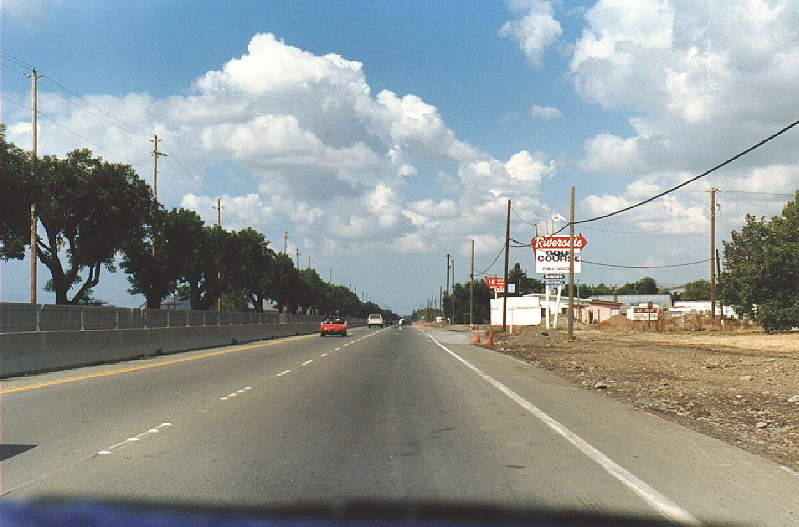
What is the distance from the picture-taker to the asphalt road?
6754mm

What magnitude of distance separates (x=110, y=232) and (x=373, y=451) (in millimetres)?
50557

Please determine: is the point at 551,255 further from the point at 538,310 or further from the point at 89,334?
the point at 89,334

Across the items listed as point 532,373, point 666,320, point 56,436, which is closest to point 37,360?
point 56,436

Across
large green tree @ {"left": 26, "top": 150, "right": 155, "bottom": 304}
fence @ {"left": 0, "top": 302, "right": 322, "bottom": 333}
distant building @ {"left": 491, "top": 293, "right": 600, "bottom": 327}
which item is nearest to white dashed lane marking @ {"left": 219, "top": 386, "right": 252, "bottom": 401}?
fence @ {"left": 0, "top": 302, "right": 322, "bottom": 333}

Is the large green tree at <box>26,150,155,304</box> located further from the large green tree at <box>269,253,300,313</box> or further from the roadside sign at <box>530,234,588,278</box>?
the large green tree at <box>269,253,300,313</box>

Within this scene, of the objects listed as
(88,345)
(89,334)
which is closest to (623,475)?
(88,345)

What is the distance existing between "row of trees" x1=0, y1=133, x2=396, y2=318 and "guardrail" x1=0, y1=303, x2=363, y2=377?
39.8 ft

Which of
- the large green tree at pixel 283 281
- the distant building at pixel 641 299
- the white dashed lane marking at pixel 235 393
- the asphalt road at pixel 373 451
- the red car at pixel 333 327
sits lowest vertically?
the red car at pixel 333 327

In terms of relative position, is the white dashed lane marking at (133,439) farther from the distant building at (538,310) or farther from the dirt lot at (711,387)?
the distant building at (538,310)

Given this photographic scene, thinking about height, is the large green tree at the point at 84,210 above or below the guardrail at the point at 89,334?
above

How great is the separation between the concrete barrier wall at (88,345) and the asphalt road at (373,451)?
3.07 metres

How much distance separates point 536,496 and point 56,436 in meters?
6.31

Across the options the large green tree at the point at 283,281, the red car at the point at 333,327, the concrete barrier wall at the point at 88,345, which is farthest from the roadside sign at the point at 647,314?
the large green tree at the point at 283,281

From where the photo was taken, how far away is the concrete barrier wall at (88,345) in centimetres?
1891
